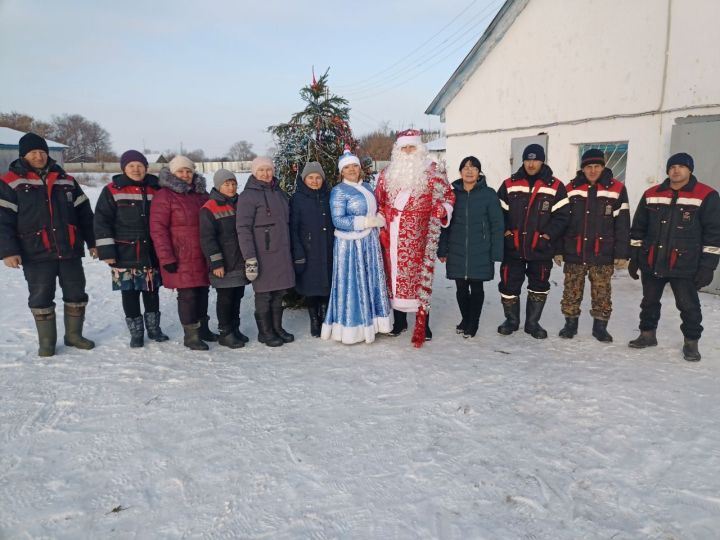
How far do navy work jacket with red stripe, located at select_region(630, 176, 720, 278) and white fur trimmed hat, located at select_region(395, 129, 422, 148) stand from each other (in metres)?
2.31

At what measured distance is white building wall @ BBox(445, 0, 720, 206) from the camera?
668cm

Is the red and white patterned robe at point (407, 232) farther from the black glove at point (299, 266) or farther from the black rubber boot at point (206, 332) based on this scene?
the black rubber boot at point (206, 332)

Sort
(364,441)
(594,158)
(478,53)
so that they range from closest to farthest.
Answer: (364,441) < (594,158) < (478,53)

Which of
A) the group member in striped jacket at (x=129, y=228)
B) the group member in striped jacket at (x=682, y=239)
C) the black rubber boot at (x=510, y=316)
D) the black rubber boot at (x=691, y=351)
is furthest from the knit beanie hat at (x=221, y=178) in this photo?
the black rubber boot at (x=691, y=351)

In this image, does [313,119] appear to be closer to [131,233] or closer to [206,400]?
[131,233]

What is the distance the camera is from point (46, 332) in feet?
15.0

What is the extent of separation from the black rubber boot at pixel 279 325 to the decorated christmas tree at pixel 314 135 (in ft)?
5.08

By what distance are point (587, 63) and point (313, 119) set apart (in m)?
5.48

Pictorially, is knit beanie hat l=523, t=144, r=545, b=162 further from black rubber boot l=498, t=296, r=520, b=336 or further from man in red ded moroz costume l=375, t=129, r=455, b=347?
black rubber boot l=498, t=296, r=520, b=336

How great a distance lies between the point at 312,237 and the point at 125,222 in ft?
5.96

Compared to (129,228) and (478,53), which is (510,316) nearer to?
(129,228)

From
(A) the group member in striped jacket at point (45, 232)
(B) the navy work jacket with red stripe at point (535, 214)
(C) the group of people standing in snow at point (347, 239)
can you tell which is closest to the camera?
(A) the group member in striped jacket at point (45, 232)

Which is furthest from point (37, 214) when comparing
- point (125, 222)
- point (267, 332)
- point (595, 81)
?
point (595, 81)

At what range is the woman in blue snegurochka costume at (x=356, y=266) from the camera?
4645 millimetres
